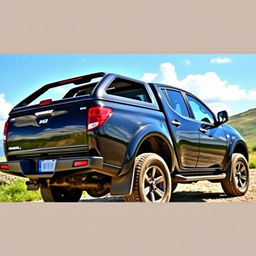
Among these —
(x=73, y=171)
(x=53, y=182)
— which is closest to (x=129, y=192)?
(x=73, y=171)

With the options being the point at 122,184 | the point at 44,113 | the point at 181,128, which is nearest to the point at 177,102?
the point at 181,128

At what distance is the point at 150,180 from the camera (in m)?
4.76

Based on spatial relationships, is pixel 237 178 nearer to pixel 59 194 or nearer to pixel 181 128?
pixel 181 128

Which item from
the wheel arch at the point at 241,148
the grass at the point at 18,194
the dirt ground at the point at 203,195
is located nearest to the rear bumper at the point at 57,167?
the dirt ground at the point at 203,195

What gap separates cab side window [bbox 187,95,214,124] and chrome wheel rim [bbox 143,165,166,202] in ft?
5.99

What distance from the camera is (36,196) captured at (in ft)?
26.6

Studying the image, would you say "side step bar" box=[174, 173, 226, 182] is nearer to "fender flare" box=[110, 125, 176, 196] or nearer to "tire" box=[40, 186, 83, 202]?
"fender flare" box=[110, 125, 176, 196]

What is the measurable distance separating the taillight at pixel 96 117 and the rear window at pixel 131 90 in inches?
48.5

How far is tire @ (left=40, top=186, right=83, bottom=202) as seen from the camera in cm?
571

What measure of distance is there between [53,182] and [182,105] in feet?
8.69

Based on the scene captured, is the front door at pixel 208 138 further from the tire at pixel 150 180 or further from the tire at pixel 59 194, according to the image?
the tire at pixel 59 194

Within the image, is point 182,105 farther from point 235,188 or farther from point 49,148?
point 49,148

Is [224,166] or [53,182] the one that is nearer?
[53,182]

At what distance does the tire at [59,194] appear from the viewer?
5.71m
